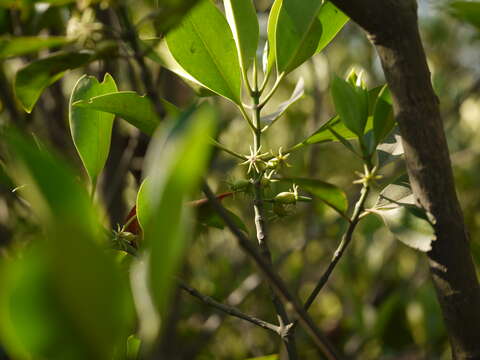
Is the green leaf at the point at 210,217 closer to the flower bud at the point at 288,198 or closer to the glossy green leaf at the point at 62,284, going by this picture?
the flower bud at the point at 288,198

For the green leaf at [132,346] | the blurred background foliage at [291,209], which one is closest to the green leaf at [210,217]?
the blurred background foliage at [291,209]

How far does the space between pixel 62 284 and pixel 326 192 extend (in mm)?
328

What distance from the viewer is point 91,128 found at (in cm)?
62

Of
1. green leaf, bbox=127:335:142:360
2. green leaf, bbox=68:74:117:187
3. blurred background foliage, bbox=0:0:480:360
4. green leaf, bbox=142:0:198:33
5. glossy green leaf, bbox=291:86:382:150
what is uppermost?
green leaf, bbox=142:0:198:33

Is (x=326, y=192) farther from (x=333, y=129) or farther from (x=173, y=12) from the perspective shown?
(x=173, y=12)

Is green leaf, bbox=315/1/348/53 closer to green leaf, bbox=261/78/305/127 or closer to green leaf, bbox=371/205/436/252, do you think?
green leaf, bbox=261/78/305/127

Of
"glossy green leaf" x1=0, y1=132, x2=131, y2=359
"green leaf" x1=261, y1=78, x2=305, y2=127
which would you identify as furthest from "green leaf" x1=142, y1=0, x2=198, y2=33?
"green leaf" x1=261, y1=78, x2=305, y2=127

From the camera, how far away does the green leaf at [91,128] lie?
61 centimetres

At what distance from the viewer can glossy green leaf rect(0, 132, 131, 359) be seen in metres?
0.28

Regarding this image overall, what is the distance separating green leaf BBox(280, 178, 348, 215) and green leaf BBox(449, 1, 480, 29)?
0.55ft

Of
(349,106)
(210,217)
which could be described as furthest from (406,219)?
(210,217)

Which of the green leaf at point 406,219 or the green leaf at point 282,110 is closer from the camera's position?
the green leaf at point 406,219

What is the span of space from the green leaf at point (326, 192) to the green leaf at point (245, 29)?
5.9 inches

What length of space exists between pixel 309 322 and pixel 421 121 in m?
0.20
